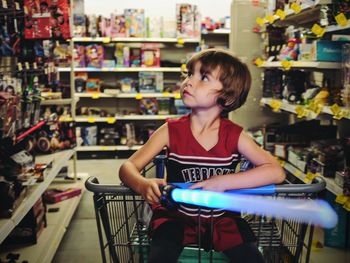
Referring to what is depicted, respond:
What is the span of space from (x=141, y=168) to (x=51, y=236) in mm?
1557

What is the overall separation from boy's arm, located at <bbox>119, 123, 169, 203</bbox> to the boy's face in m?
0.16

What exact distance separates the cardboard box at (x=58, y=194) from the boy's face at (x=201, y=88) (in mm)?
2393

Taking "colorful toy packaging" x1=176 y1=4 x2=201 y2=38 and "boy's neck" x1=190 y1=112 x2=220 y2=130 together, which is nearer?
"boy's neck" x1=190 y1=112 x2=220 y2=130

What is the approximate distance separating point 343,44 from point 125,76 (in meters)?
4.09

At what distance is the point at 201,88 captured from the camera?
58.8 inches

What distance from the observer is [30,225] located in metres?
2.67

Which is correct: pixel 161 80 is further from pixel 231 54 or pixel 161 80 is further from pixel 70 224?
pixel 231 54

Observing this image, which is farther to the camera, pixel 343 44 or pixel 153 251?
pixel 343 44

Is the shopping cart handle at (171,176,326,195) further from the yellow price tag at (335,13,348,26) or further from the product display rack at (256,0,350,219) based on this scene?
the yellow price tag at (335,13,348,26)

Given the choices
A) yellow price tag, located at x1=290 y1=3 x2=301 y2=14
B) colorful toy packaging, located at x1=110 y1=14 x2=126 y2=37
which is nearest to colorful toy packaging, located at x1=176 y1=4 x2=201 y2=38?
colorful toy packaging, located at x1=110 y1=14 x2=126 y2=37

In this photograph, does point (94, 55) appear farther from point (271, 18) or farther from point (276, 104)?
point (276, 104)

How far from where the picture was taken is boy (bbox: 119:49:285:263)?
1.36 meters

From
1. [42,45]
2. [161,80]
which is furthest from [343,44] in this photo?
[161,80]

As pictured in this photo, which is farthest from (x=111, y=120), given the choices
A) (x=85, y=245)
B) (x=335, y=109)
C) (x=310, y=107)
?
(x=335, y=109)
